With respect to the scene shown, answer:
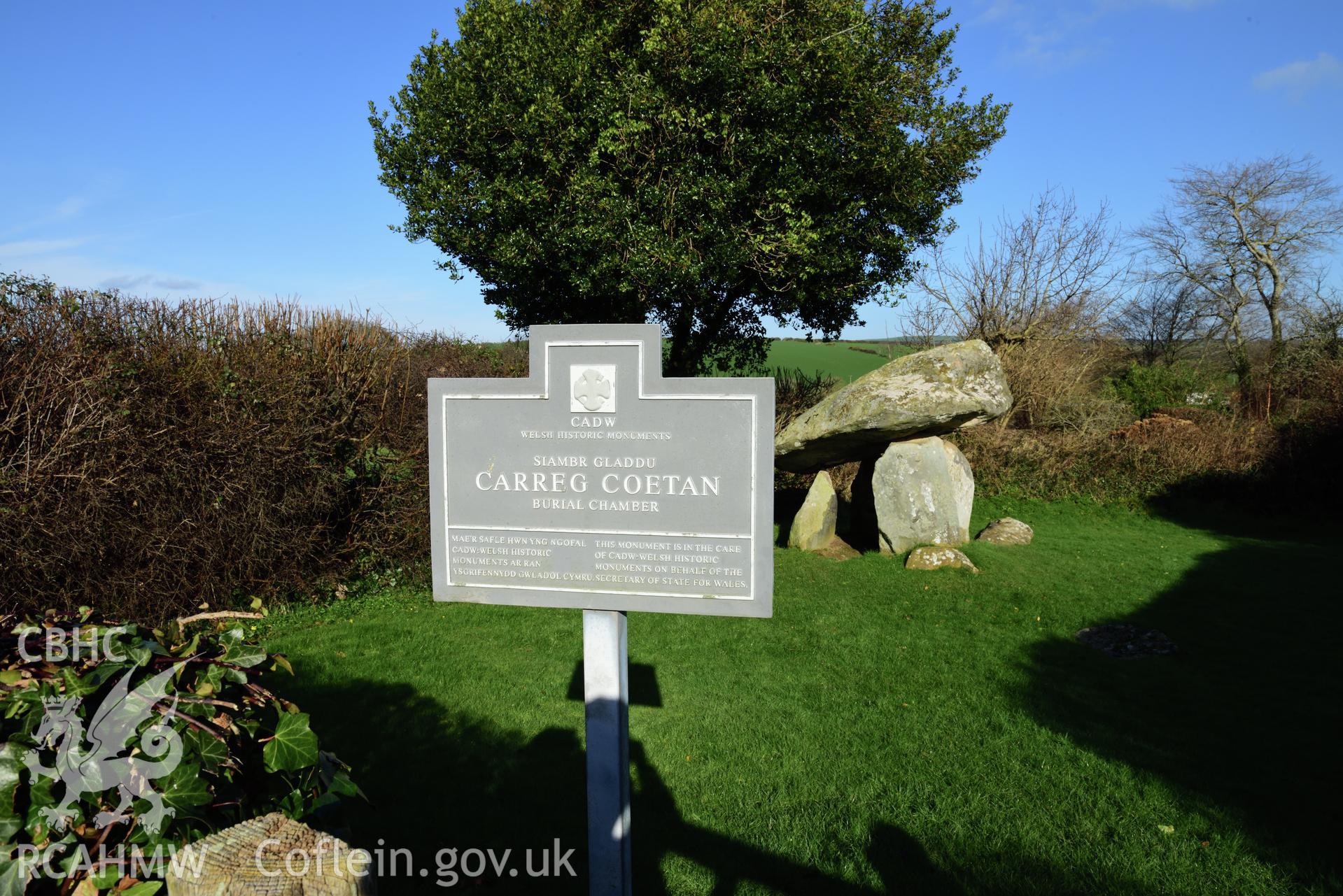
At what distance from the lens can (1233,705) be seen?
630cm

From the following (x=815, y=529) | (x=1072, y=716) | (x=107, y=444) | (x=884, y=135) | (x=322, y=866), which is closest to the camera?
(x=322, y=866)

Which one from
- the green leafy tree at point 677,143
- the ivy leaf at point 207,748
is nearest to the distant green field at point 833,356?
the green leafy tree at point 677,143

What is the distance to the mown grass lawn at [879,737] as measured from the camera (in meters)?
4.22

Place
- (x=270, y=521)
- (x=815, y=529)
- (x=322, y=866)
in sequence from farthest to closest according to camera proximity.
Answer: (x=815, y=529) < (x=270, y=521) < (x=322, y=866)

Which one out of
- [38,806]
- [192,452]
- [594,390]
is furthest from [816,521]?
[38,806]

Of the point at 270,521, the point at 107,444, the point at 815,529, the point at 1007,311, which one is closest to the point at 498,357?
the point at 815,529

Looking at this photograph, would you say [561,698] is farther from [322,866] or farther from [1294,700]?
[1294,700]

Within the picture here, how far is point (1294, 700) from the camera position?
6.40 m

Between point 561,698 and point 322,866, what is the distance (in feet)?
15.2

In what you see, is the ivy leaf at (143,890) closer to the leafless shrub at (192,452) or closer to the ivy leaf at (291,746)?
the ivy leaf at (291,746)

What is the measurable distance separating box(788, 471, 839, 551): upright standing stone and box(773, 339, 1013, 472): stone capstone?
0.81m

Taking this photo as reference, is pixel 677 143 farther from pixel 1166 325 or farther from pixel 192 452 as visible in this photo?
pixel 1166 325

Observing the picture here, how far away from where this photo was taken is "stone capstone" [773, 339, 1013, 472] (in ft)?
34.4

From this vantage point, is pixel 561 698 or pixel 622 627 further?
pixel 561 698
